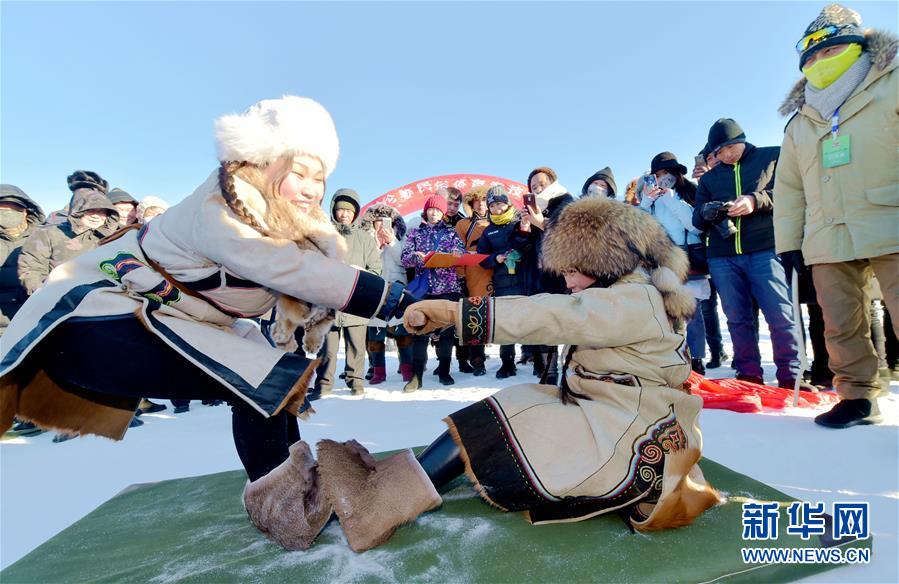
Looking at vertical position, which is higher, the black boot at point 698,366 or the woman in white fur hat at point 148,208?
the woman in white fur hat at point 148,208

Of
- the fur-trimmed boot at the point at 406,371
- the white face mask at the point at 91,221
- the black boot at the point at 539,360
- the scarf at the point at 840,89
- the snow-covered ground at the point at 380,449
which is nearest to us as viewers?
the snow-covered ground at the point at 380,449

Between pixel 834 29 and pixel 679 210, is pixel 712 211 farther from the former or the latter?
pixel 834 29

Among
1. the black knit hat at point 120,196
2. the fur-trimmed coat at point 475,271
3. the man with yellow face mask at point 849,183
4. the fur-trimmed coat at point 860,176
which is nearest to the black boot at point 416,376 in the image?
the fur-trimmed coat at point 475,271

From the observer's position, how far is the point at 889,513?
158 cm

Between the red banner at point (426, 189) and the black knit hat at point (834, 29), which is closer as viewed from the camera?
the black knit hat at point (834, 29)

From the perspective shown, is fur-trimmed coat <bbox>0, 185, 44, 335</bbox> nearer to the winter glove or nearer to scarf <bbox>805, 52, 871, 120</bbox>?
the winter glove

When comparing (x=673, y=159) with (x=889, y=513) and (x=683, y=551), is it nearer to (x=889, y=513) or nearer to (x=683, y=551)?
(x=889, y=513)

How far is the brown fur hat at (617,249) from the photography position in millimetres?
1690

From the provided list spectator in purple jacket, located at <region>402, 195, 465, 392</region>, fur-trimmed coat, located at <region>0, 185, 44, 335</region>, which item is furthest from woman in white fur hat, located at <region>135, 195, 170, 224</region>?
spectator in purple jacket, located at <region>402, 195, 465, 392</region>

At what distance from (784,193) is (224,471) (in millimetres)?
3629

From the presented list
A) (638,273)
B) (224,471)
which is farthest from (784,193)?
(224,471)

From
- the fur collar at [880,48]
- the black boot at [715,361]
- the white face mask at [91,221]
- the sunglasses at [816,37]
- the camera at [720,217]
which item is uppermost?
the sunglasses at [816,37]

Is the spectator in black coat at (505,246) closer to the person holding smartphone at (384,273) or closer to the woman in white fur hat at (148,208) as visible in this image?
the person holding smartphone at (384,273)

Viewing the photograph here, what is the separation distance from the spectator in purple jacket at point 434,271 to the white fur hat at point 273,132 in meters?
3.00
